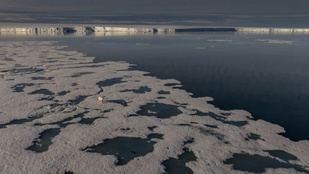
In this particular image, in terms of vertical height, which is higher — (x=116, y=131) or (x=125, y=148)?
(x=116, y=131)

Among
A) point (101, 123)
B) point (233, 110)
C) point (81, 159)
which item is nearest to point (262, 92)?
point (233, 110)

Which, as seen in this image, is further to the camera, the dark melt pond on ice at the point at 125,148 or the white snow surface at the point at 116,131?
the dark melt pond on ice at the point at 125,148

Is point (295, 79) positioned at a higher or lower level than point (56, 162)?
higher

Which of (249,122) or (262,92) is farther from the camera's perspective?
(262,92)

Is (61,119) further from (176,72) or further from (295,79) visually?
(295,79)

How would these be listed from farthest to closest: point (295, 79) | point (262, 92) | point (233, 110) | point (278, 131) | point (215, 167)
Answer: point (295, 79) < point (262, 92) < point (233, 110) < point (278, 131) < point (215, 167)

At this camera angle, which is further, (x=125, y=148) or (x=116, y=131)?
(x=116, y=131)

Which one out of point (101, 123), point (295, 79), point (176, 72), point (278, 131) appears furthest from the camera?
point (176, 72)

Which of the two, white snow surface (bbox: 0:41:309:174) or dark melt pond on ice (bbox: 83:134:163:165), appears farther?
dark melt pond on ice (bbox: 83:134:163:165)
